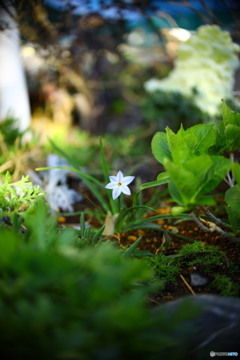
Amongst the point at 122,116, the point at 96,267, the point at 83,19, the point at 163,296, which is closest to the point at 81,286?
the point at 96,267

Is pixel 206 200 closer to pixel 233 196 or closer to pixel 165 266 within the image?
pixel 233 196

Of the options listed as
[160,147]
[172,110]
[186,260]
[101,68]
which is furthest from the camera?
[101,68]

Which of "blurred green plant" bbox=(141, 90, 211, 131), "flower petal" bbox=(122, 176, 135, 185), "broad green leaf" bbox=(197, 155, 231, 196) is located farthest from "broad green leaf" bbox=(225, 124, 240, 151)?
"blurred green plant" bbox=(141, 90, 211, 131)

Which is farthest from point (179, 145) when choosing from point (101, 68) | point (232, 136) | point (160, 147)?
point (101, 68)

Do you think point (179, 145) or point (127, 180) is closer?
point (179, 145)

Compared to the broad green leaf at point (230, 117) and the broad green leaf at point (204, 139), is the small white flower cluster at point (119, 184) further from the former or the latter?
the broad green leaf at point (230, 117)

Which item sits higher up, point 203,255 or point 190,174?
point 190,174
